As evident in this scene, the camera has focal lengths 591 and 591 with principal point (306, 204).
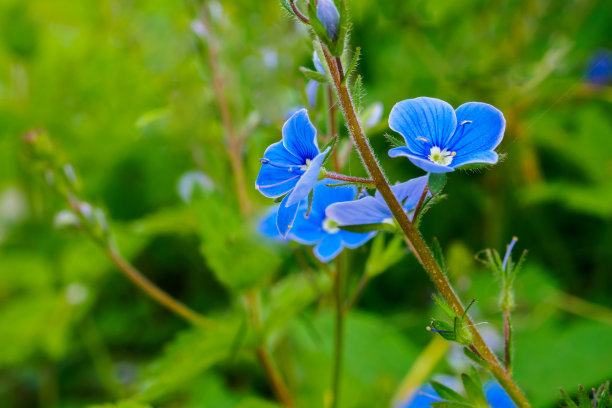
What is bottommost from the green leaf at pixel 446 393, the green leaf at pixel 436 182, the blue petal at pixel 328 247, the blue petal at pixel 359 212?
the green leaf at pixel 446 393

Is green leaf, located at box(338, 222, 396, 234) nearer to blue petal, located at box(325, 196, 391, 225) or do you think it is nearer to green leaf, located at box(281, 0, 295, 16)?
blue petal, located at box(325, 196, 391, 225)

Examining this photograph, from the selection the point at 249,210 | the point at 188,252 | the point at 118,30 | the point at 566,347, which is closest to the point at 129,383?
the point at 188,252

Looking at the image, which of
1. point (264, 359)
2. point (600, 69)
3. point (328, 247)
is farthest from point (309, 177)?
point (600, 69)

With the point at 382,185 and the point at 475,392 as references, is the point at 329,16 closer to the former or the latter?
the point at 382,185

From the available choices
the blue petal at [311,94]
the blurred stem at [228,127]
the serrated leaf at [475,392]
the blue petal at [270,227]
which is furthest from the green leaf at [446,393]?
the blurred stem at [228,127]

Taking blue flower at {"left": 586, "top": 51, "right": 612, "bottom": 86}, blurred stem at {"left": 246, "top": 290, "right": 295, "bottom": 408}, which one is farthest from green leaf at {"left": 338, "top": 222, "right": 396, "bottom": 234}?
blue flower at {"left": 586, "top": 51, "right": 612, "bottom": 86}

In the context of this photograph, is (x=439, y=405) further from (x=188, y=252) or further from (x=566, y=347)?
(x=188, y=252)

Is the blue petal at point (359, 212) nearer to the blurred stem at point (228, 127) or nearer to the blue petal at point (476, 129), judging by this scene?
the blue petal at point (476, 129)
